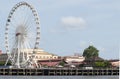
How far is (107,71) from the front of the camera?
152m

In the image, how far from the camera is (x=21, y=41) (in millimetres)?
129500

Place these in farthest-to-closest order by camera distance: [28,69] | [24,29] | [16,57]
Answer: [16,57], [28,69], [24,29]

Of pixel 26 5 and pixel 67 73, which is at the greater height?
pixel 26 5

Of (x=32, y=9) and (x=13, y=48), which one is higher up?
(x=32, y=9)

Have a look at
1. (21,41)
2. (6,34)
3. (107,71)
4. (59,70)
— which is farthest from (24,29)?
(107,71)

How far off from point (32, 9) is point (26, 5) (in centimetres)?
154

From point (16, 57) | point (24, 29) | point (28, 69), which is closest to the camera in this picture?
point (24, 29)

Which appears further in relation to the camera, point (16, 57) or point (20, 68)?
point (16, 57)

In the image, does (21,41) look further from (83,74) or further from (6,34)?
(83,74)

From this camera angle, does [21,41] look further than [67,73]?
No

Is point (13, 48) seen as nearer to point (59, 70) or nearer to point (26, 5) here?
point (26, 5)

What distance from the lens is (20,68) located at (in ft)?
462

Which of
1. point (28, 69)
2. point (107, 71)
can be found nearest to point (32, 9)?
point (28, 69)

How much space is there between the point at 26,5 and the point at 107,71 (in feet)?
96.6
